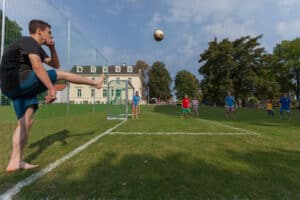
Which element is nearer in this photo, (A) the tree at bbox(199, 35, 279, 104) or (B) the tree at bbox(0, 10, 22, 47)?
(B) the tree at bbox(0, 10, 22, 47)

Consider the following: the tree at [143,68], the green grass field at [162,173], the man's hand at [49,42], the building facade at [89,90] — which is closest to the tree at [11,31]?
the building facade at [89,90]

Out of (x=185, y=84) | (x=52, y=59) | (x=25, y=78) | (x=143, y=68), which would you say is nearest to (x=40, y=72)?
(x=25, y=78)

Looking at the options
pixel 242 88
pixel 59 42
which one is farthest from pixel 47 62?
pixel 242 88

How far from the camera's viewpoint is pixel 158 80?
86375 mm

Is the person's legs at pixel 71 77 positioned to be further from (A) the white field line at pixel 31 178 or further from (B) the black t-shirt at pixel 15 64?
(A) the white field line at pixel 31 178

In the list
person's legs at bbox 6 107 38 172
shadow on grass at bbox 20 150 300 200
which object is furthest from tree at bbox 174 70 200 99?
person's legs at bbox 6 107 38 172

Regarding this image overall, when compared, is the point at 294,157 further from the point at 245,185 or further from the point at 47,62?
the point at 47,62

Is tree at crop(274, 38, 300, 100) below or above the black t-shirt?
above

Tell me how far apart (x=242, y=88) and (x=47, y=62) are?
50349 mm

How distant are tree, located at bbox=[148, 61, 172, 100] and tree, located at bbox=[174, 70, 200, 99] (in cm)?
357

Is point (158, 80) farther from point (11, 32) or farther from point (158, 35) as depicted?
point (11, 32)

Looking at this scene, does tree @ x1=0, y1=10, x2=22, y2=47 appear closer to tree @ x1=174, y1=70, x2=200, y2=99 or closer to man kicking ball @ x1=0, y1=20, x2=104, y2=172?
man kicking ball @ x1=0, y1=20, x2=104, y2=172

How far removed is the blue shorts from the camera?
11.3 ft

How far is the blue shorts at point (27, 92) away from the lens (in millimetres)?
3443
